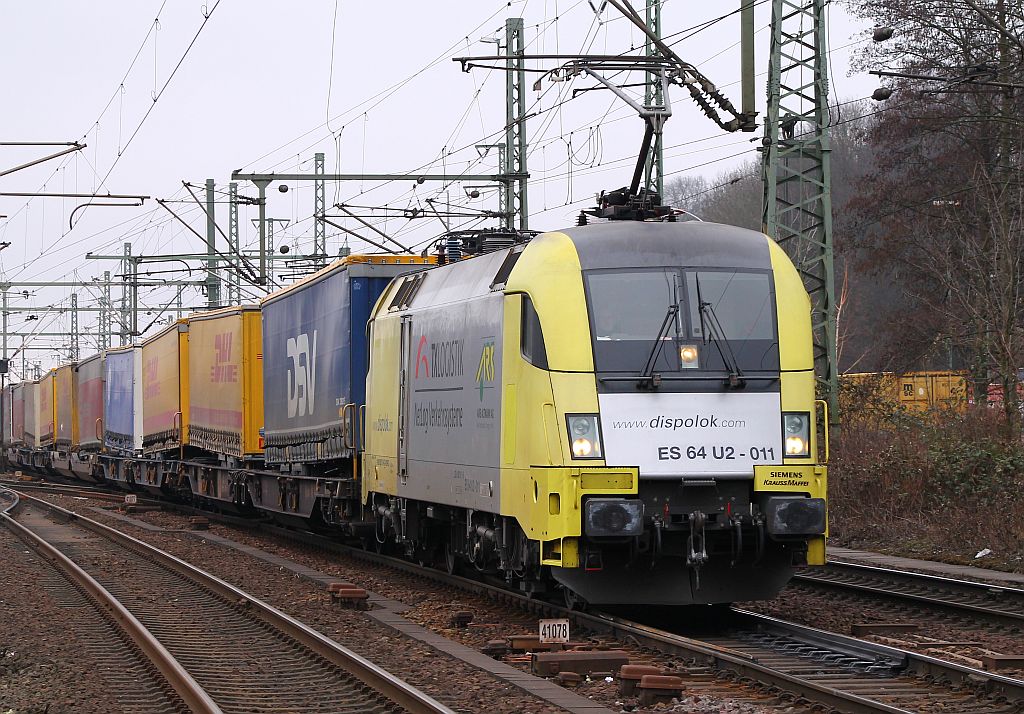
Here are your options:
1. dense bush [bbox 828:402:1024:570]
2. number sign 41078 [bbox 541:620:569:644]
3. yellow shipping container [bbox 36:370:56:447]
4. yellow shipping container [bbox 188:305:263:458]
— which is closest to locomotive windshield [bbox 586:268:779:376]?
number sign 41078 [bbox 541:620:569:644]

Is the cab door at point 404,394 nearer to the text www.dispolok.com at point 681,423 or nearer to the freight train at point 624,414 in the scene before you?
the freight train at point 624,414

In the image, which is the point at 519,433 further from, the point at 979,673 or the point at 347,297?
the point at 347,297

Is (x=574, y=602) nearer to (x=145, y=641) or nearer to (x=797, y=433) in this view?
(x=797, y=433)

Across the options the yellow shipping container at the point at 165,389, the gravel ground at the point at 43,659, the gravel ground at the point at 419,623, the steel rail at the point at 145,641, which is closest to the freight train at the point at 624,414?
the gravel ground at the point at 419,623

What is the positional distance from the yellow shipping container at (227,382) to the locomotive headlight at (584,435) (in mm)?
13223

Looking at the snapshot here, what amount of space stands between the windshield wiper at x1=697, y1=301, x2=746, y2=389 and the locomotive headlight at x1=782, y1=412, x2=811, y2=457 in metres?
0.49

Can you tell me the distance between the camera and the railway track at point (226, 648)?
8922 mm

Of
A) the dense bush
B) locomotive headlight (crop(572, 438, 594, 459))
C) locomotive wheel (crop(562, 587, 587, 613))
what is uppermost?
locomotive headlight (crop(572, 438, 594, 459))

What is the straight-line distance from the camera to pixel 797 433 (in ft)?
37.2

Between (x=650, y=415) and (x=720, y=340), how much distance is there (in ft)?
2.93

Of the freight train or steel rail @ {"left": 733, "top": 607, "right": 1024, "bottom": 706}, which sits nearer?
steel rail @ {"left": 733, "top": 607, "right": 1024, "bottom": 706}

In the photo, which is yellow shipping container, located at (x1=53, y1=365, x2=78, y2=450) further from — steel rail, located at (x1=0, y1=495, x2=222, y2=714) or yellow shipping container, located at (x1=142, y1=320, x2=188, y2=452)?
steel rail, located at (x1=0, y1=495, x2=222, y2=714)

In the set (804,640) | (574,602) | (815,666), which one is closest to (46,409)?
(574,602)

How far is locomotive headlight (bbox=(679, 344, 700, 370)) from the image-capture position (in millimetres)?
11203
